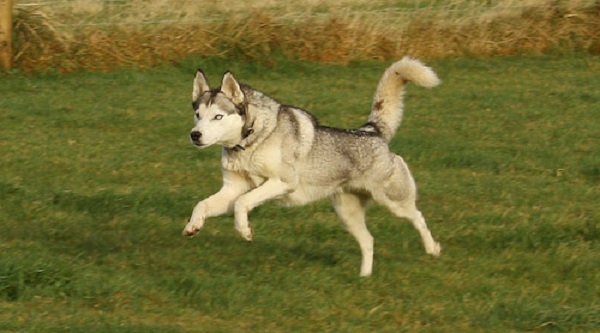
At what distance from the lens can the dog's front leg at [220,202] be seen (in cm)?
772

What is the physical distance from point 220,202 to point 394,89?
1.76m

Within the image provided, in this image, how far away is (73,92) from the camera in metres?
15.6

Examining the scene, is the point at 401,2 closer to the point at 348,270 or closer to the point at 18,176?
the point at 18,176

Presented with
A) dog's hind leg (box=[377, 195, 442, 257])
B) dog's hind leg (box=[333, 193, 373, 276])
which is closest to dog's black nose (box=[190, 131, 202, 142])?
dog's hind leg (box=[333, 193, 373, 276])

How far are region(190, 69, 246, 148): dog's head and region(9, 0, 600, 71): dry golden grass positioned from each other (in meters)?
8.93

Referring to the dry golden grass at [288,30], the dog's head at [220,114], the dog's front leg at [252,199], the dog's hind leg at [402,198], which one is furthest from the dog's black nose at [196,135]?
the dry golden grass at [288,30]

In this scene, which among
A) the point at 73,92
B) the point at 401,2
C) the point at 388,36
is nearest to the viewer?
the point at 73,92

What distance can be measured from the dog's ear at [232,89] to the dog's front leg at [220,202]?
0.50 meters

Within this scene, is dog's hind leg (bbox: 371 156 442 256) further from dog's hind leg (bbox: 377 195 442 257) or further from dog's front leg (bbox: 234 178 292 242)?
dog's front leg (bbox: 234 178 292 242)

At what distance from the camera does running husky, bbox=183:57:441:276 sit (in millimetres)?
7855

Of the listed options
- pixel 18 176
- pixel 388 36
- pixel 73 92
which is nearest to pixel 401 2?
pixel 388 36

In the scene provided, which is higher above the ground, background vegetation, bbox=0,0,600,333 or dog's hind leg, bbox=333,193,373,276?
dog's hind leg, bbox=333,193,373,276

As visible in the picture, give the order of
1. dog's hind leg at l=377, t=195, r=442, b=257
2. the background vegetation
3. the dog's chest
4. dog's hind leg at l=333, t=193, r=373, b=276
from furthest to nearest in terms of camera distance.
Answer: dog's hind leg at l=377, t=195, r=442, b=257
dog's hind leg at l=333, t=193, r=373, b=276
the dog's chest
the background vegetation

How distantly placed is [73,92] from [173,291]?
8223mm
